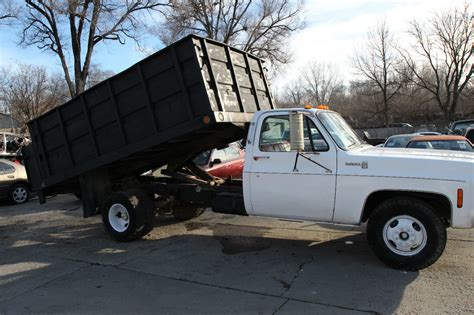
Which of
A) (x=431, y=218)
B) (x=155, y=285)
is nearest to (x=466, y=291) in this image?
(x=431, y=218)

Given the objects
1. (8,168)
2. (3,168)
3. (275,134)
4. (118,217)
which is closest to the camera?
(275,134)

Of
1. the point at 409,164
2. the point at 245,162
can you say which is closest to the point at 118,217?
the point at 245,162

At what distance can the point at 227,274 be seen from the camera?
17.8ft

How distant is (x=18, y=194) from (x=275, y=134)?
10.2 metres

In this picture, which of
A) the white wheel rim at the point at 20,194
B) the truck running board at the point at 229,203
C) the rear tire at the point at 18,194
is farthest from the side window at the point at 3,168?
the truck running board at the point at 229,203

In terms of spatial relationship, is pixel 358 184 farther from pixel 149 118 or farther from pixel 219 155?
pixel 219 155

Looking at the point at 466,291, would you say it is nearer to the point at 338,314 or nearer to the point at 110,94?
the point at 338,314

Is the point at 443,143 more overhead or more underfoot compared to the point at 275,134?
more underfoot

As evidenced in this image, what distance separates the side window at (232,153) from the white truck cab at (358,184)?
16.2ft

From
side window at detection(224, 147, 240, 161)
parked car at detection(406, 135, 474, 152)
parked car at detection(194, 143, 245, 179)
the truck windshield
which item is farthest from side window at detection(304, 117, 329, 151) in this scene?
parked car at detection(406, 135, 474, 152)

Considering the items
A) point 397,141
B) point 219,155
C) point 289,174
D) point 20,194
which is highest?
point 20,194

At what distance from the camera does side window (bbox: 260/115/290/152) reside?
5.95m

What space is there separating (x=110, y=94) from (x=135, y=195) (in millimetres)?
1779

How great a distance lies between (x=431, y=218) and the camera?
16.5 feet
